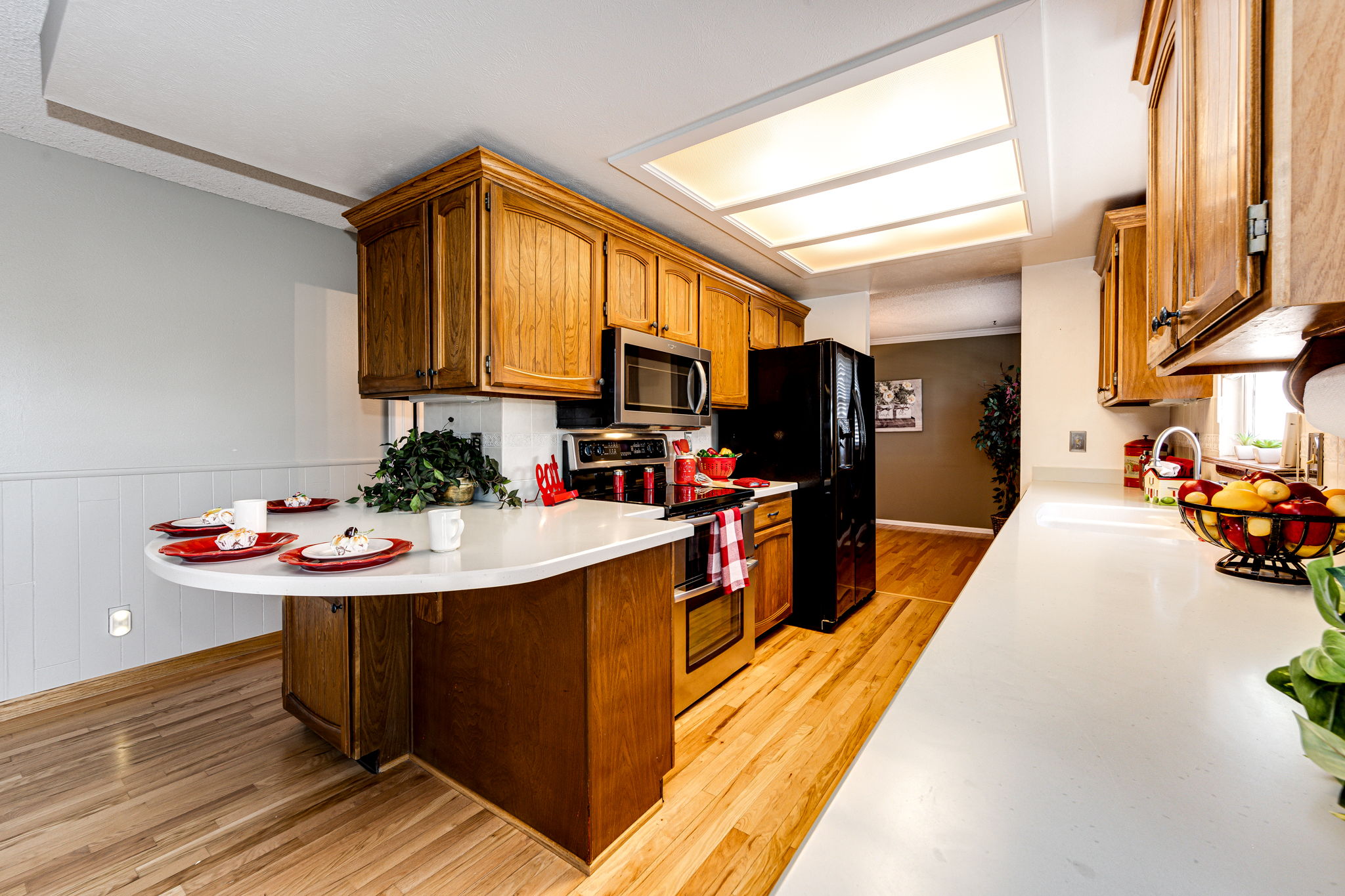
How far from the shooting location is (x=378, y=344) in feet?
7.82

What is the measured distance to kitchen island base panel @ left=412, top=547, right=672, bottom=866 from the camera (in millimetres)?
1492

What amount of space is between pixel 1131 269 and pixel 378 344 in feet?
11.2

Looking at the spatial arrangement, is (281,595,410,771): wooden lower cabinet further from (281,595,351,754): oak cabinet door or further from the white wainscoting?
the white wainscoting

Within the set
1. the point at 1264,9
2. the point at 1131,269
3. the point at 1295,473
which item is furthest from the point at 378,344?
the point at 1131,269

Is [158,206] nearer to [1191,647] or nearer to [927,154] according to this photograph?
[927,154]

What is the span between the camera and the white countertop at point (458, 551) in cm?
114

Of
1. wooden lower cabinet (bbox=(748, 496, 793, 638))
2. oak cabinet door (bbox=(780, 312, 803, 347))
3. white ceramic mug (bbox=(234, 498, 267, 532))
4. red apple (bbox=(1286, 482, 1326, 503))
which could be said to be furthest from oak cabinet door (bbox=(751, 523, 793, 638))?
white ceramic mug (bbox=(234, 498, 267, 532))

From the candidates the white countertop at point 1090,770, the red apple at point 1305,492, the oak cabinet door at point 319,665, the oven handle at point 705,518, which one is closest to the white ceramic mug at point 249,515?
the oak cabinet door at point 319,665

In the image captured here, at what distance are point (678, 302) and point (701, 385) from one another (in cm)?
47

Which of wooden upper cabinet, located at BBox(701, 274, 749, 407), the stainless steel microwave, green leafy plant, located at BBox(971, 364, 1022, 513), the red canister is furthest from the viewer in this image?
green leafy plant, located at BBox(971, 364, 1022, 513)

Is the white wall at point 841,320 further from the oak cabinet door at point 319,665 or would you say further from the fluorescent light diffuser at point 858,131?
the oak cabinet door at point 319,665

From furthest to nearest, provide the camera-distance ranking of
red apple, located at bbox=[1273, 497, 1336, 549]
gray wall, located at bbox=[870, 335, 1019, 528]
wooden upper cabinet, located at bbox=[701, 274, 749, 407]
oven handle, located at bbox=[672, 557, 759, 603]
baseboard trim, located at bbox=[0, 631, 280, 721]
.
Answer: gray wall, located at bbox=[870, 335, 1019, 528], wooden upper cabinet, located at bbox=[701, 274, 749, 407], baseboard trim, located at bbox=[0, 631, 280, 721], oven handle, located at bbox=[672, 557, 759, 603], red apple, located at bbox=[1273, 497, 1336, 549]

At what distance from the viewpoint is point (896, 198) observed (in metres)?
2.56

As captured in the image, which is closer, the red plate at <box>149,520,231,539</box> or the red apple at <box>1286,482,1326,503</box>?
the red apple at <box>1286,482,1326,503</box>
